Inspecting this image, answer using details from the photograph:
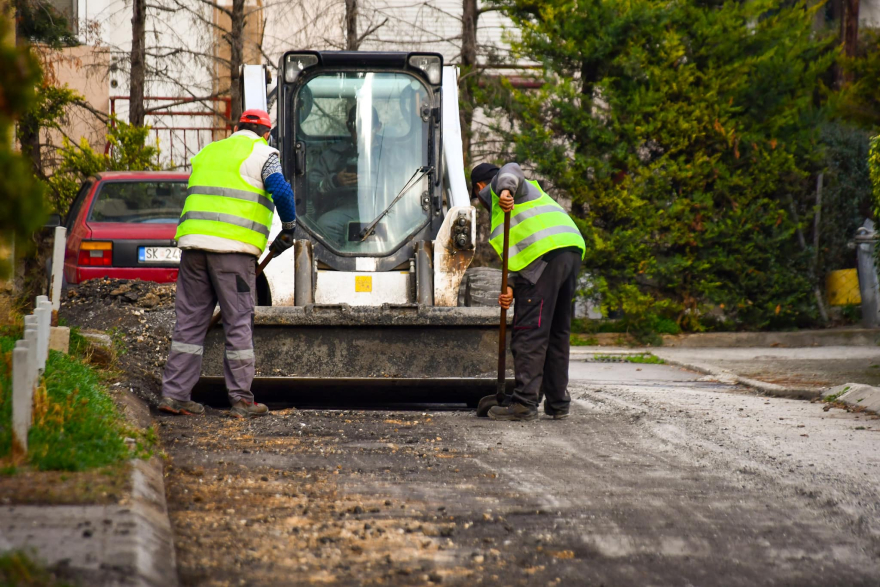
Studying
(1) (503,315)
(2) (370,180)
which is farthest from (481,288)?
(2) (370,180)

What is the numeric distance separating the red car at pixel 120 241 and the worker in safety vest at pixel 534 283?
12.3 feet

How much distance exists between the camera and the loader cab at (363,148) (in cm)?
798

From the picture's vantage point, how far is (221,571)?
3.28 m

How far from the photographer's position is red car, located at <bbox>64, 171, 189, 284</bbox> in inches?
374

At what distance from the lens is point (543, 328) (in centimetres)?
681

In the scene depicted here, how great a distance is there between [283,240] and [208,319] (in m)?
0.71

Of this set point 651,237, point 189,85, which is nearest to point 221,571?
point 651,237

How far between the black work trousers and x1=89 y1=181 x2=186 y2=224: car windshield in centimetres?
434

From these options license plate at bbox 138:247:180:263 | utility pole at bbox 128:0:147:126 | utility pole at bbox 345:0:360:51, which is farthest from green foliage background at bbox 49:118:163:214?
license plate at bbox 138:247:180:263

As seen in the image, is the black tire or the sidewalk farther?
the sidewalk

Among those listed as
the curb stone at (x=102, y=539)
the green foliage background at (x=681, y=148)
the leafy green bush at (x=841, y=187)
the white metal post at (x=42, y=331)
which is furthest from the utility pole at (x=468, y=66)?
the curb stone at (x=102, y=539)

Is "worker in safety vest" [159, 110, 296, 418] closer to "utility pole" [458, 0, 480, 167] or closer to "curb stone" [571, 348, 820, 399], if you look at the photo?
"curb stone" [571, 348, 820, 399]

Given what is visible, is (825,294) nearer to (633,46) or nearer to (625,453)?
(633,46)

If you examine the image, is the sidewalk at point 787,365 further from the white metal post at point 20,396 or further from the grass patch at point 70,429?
the white metal post at point 20,396
